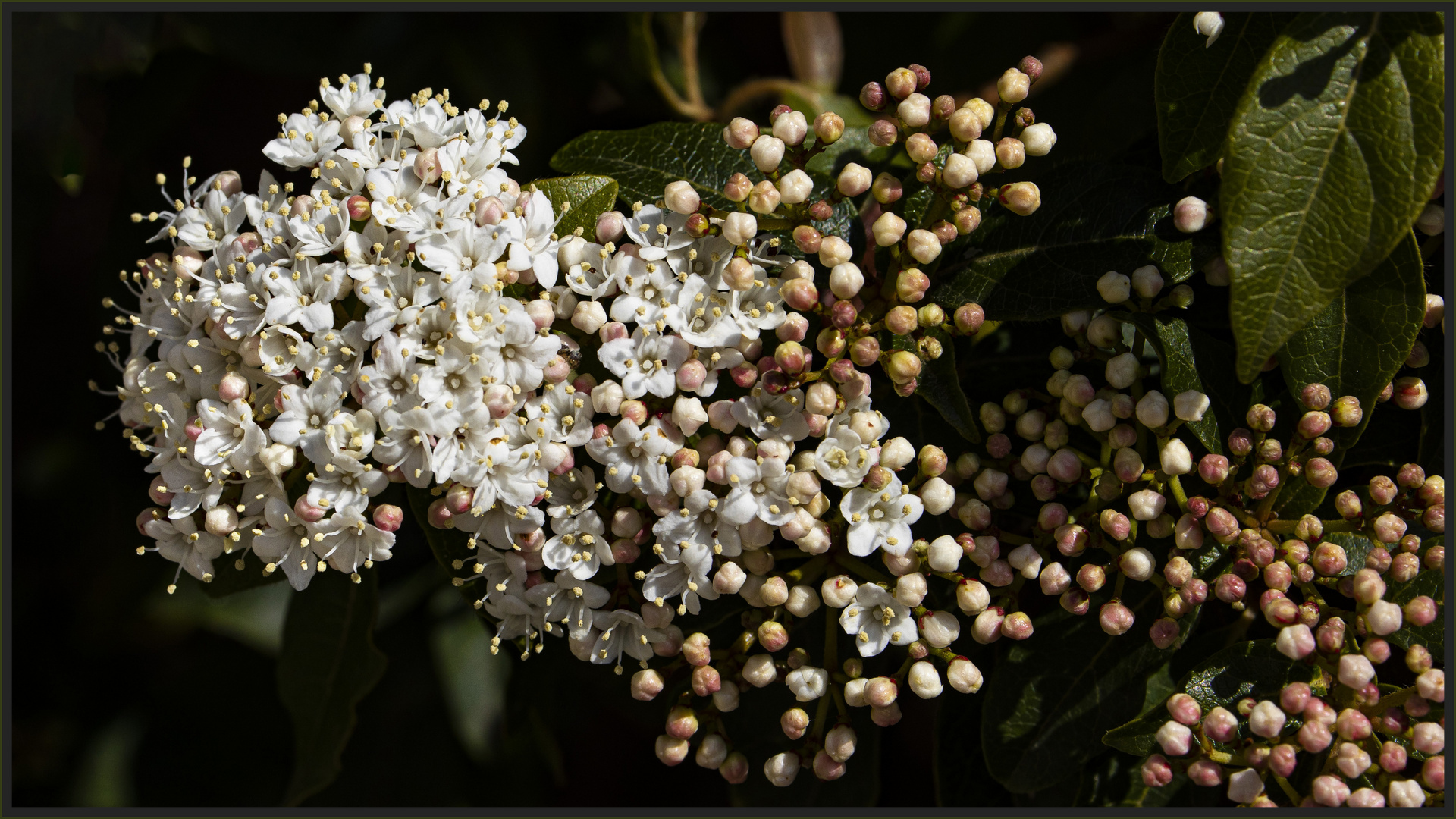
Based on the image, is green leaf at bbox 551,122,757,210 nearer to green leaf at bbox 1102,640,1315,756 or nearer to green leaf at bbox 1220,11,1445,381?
green leaf at bbox 1220,11,1445,381

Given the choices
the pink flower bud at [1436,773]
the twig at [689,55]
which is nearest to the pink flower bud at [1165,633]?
the pink flower bud at [1436,773]

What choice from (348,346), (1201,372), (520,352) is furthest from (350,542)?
(1201,372)

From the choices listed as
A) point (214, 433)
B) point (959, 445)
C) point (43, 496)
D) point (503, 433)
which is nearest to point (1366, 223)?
point (959, 445)

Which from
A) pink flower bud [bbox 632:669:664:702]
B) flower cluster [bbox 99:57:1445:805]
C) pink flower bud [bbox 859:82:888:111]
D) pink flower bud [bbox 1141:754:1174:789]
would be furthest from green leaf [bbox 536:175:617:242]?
pink flower bud [bbox 1141:754:1174:789]

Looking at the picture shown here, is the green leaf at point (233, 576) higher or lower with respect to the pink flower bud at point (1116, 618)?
higher

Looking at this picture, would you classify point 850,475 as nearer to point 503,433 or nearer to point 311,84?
point 503,433

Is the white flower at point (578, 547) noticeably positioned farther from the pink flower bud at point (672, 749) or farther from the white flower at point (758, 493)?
the pink flower bud at point (672, 749)
